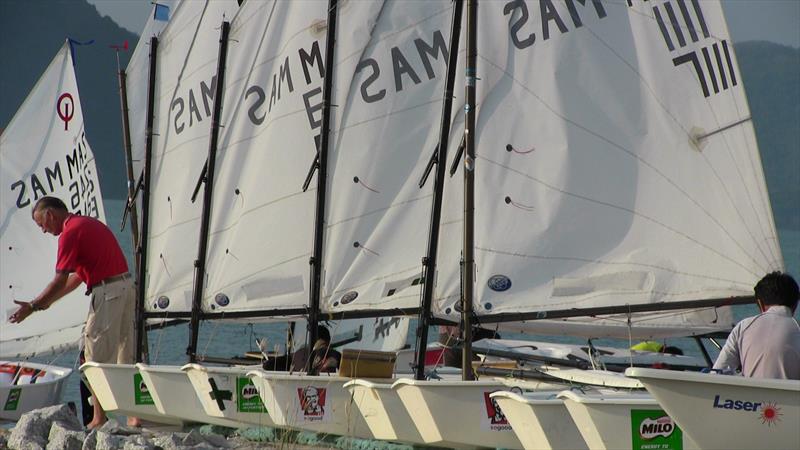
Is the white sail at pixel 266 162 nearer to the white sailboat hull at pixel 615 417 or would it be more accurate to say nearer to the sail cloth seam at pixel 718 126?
the sail cloth seam at pixel 718 126

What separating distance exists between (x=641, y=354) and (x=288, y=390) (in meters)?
7.53

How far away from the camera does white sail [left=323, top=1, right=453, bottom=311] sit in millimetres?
12891

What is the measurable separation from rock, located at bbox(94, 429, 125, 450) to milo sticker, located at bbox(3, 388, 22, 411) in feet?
9.59

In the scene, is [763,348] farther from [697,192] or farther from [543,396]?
[697,192]

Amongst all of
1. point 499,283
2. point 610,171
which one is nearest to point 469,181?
point 499,283

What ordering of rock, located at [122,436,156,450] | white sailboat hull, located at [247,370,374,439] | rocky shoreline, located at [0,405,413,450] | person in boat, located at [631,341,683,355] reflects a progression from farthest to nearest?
person in boat, located at [631,341,683,355]
white sailboat hull, located at [247,370,374,439]
rocky shoreline, located at [0,405,413,450]
rock, located at [122,436,156,450]

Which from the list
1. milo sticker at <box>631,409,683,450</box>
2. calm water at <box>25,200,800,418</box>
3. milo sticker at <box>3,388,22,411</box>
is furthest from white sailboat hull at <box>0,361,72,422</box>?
calm water at <box>25,200,800,418</box>

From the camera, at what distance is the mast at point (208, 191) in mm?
14297

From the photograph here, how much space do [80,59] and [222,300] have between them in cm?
13970

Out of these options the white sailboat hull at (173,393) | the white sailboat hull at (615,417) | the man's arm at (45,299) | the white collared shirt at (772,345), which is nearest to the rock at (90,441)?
the man's arm at (45,299)

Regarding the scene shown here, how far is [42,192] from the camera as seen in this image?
17.6 meters

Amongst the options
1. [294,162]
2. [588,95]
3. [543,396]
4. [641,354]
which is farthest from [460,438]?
[641,354]

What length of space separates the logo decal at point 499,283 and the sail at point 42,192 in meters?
6.46

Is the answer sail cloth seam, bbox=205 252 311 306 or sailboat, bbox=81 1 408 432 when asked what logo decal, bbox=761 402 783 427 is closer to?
sailboat, bbox=81 1 408 432
